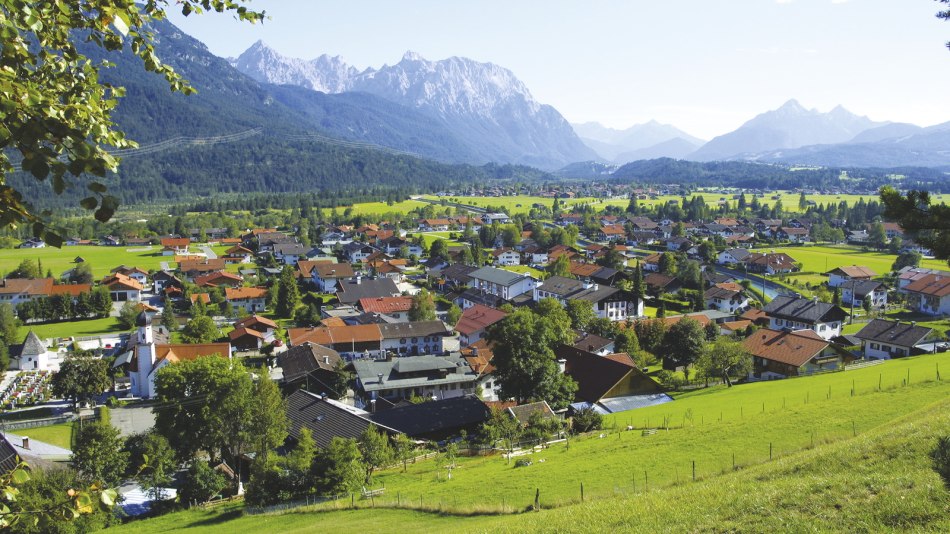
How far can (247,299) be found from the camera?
51.1 metres

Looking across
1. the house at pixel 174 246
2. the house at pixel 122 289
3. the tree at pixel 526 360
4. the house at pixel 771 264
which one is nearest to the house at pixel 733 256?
the house at pixel 771 264

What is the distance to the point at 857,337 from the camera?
118 feet

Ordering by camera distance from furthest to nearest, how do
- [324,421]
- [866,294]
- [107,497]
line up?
[866,294], [324,421], [107,497]

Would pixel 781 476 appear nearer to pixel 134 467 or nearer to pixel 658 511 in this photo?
pixel 658 511

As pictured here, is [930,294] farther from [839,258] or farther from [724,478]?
[724,478]

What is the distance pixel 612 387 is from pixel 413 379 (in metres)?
9.33

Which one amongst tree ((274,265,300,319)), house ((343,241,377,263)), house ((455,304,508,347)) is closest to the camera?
house ((455,304,508,347))

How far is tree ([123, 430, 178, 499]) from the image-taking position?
62.5ft

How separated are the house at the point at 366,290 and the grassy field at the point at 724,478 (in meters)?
29.3

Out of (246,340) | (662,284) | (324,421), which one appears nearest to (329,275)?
(246,340)

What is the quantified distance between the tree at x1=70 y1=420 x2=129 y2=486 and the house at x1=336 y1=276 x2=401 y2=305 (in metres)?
29.7

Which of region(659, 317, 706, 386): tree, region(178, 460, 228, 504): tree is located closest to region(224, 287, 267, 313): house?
region(178, 460, 228, 504): tree

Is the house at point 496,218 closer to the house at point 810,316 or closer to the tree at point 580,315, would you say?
the tree at point 580,315

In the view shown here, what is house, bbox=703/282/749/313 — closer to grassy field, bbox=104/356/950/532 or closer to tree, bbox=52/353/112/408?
grassy field, bbox=104/356/950/532
